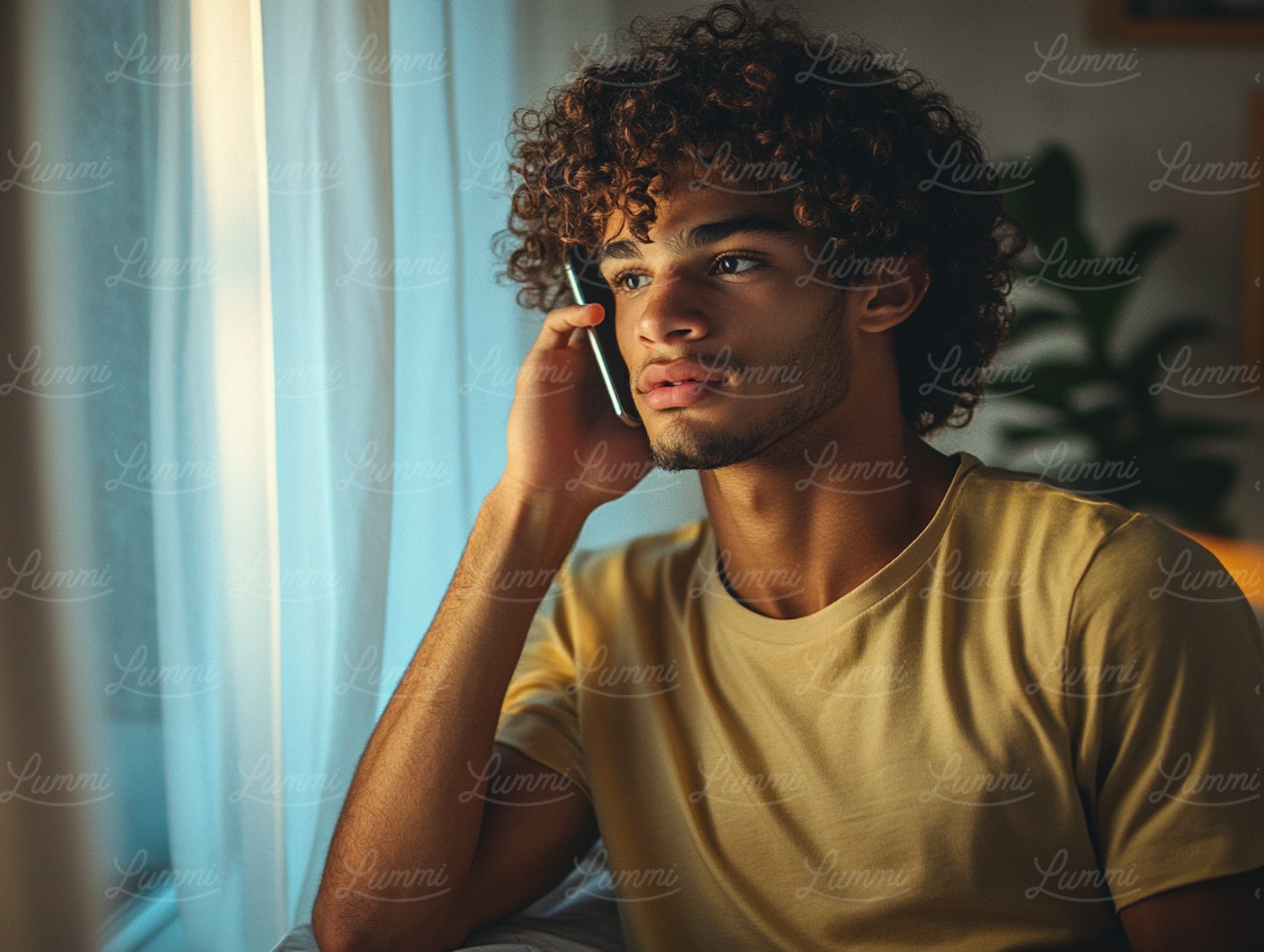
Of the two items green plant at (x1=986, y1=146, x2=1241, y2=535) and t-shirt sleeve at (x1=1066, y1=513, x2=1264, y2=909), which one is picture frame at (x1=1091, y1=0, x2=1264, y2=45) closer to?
green plant at (x1=986, y1=146, x2=1241, y2=535)

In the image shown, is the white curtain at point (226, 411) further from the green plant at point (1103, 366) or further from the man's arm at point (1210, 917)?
the green plant at point (1103, 366)

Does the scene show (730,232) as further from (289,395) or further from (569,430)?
(289,395)

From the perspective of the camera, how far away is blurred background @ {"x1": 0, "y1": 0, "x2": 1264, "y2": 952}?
40.8 inches

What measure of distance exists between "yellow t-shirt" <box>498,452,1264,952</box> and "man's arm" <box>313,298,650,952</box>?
0.26ft

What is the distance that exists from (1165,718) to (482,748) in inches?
26.4

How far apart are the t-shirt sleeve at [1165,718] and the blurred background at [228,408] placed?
0.45m

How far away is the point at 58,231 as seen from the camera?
1.05 metres

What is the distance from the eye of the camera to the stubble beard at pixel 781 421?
107 centimetres

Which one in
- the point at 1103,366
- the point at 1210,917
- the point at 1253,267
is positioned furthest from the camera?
the point at 1253,267

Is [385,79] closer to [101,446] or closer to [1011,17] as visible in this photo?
[101,446]

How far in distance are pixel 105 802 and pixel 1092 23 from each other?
2578 millimetres

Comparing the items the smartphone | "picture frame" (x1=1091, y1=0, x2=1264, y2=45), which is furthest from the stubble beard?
"picture frame" (x1=1091, y1=0, x2=1264, y2=45)

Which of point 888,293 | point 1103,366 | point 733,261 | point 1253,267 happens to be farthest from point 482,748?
point 1253,267

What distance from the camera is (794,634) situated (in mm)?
1088
